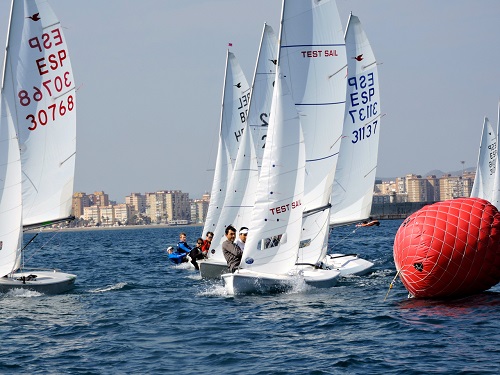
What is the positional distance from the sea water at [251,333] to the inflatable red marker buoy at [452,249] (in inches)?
15.8

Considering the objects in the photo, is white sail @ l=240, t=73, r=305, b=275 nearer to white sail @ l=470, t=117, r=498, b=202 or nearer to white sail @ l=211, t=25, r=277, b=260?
white sail @ l=211, t=25, r=277, b=260

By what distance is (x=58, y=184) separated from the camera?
23000 mm

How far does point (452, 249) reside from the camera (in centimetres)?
1568

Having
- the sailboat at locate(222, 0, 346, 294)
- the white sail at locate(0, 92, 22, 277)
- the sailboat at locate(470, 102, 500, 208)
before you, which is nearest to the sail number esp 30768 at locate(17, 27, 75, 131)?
the white sail at locate(0, 92, 22, 277)

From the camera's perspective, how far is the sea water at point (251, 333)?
1245cm

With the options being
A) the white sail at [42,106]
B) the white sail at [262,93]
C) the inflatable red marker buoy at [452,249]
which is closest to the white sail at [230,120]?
the white sail at [262,93]

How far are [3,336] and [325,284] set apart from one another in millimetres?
7734

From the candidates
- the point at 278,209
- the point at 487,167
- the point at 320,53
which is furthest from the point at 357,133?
the point at 487,167

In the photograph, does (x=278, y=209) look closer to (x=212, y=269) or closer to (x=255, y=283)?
(x=255, y=283)

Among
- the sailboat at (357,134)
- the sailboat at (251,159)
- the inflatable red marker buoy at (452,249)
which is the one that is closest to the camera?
the inflatable red marker buoy at (452,249)

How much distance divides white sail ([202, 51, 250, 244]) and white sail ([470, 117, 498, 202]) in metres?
18.0

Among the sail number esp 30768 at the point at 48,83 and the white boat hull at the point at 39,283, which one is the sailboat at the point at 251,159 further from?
the white boat hull at the point at 39,283

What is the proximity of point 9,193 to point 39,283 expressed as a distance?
2.04 m

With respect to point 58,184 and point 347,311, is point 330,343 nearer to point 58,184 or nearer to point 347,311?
point 347,311
